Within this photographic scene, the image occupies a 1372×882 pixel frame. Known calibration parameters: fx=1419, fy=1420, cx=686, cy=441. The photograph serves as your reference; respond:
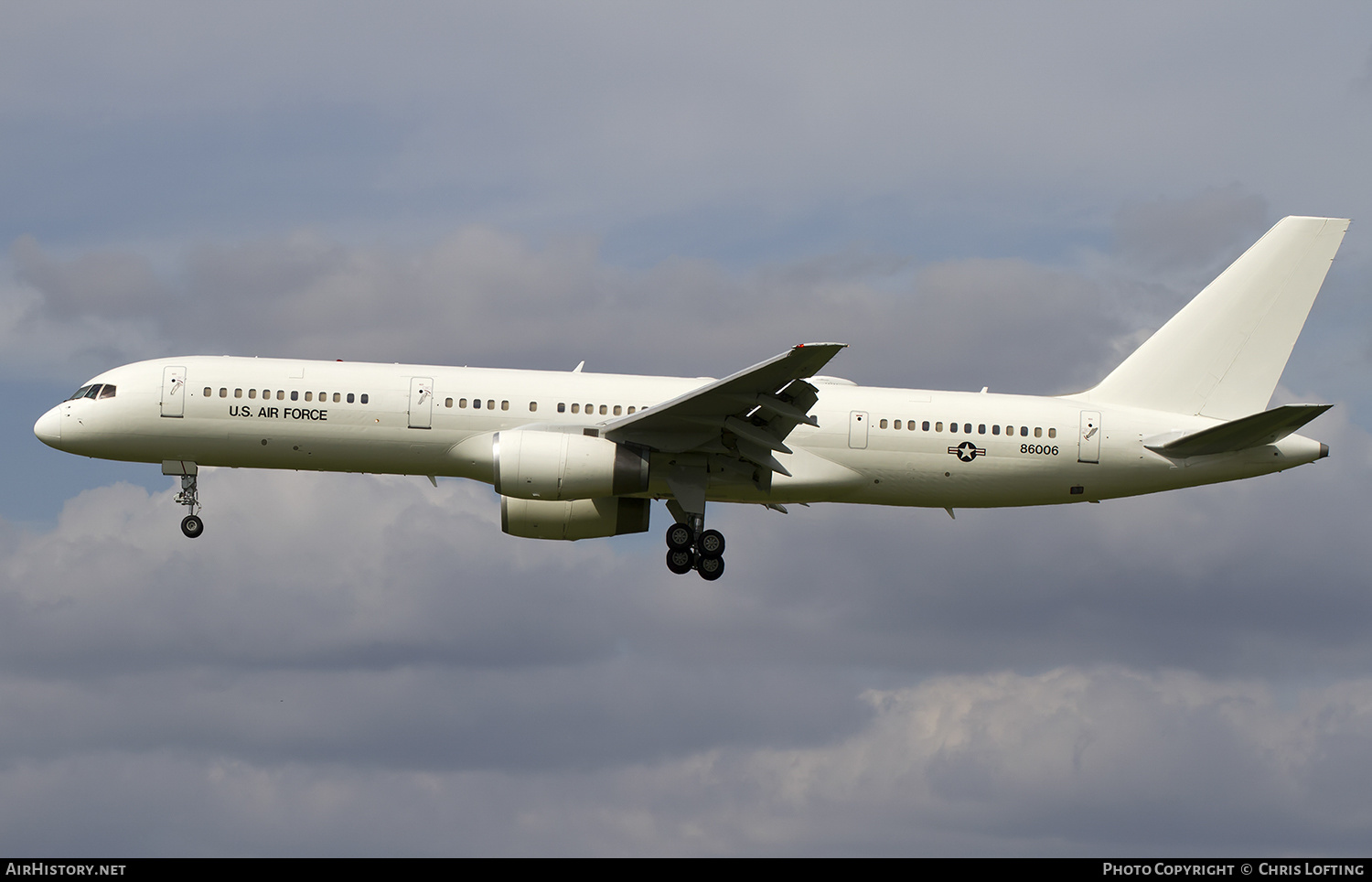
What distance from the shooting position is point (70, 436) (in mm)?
35562

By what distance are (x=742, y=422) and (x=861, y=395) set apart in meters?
3.89

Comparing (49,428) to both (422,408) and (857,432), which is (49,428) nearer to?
(422,408)

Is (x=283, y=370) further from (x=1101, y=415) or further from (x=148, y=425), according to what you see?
(x=1101, y=415)

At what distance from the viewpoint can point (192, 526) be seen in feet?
120

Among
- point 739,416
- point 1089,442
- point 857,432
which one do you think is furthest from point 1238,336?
point 739,416

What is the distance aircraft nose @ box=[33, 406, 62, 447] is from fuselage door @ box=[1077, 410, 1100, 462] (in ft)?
84.7

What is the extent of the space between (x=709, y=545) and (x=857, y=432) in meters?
4.67

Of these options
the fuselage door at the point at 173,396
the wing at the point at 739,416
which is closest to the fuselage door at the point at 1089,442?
the wing at the point at 739,416

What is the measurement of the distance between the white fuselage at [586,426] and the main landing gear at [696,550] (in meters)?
1.21

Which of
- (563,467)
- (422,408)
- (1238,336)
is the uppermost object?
(1238,336)

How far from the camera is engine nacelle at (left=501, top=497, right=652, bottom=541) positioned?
36906 millimetres

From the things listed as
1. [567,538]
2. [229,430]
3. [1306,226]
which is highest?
[1306,226]

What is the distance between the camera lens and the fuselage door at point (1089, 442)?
3619 cm

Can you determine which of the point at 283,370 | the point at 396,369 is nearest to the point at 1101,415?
the point at 396,369
